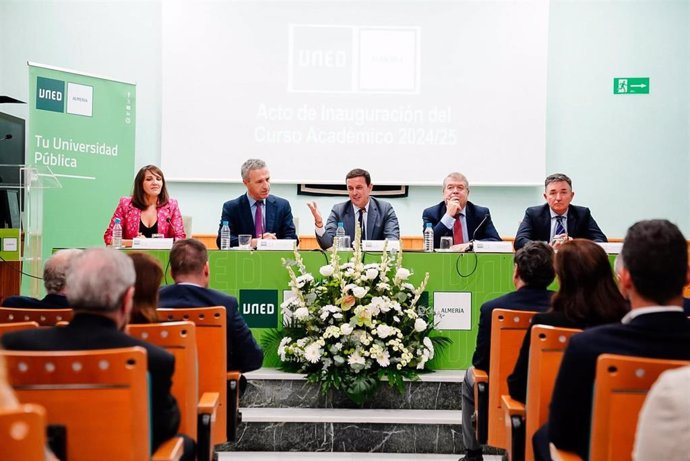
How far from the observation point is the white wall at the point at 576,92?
698cm

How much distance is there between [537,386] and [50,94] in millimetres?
5243

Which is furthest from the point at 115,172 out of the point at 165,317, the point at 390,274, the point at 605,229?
the point at 605,229

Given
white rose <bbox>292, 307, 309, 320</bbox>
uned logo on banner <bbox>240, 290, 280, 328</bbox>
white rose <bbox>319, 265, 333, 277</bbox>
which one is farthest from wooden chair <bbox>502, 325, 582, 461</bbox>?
uned logo on banner <bbox>240, 290, 280, 328</bbox>

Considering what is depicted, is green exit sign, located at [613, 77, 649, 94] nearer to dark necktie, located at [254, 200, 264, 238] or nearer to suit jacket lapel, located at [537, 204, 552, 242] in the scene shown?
suit jacket lapel, located at [537, 204, 552, 242]

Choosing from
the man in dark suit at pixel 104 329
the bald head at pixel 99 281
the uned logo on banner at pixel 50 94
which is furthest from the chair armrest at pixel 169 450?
the uned logo on banner at pixel 50 94

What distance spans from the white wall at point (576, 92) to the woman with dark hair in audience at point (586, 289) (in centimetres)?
464

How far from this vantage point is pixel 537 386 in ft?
7.27

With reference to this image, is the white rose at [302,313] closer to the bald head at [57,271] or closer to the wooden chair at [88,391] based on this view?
the bald head at [57,271]

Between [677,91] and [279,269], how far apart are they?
4873mm

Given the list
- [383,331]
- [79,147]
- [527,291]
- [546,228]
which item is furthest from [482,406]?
[79,147]

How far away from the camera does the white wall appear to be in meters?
6.98

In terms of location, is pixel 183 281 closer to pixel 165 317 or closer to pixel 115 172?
pixel 165 317

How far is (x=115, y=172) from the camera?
21.5 ft

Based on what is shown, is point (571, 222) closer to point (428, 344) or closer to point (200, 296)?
point (428, 344)
